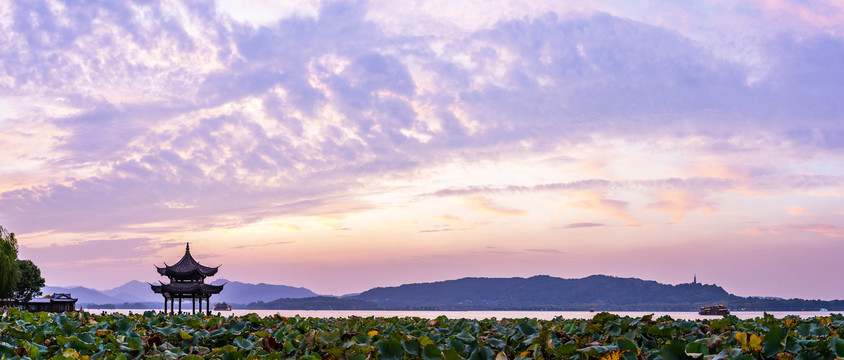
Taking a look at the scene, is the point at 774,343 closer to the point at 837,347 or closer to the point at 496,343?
the point at 837,347

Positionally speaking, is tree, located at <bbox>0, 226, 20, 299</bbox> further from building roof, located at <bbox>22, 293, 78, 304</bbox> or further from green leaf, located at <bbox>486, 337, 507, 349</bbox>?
green leaf, located at <bbox>486, 337, 507, 349</bbox>

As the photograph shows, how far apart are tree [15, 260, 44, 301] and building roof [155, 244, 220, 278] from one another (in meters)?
50.7

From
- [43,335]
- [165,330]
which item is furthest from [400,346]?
[43,335]

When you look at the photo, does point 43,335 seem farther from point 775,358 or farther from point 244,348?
point 775,358

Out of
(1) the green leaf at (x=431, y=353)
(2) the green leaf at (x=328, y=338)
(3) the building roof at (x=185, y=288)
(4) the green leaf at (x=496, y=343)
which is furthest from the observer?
(3) the building roof at (x=185, y=288)

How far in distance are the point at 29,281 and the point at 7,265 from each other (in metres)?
38.5

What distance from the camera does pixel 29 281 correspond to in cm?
9906

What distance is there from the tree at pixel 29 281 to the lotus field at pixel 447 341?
333ft

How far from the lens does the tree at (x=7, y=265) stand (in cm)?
6531

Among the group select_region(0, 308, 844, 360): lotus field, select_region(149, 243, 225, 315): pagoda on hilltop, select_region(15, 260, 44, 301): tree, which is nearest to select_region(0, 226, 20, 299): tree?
select_region(149, 243, 225, 315): pagoda on hilltop

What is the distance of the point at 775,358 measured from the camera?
238 inches

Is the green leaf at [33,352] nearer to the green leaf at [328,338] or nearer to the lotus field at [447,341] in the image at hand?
the lotus field at [447,341]

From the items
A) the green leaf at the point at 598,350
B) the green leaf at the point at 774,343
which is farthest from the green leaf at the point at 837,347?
the green leaf at the point at 598,350

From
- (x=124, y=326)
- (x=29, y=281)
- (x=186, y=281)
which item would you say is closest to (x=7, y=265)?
(x=186, y=281)
